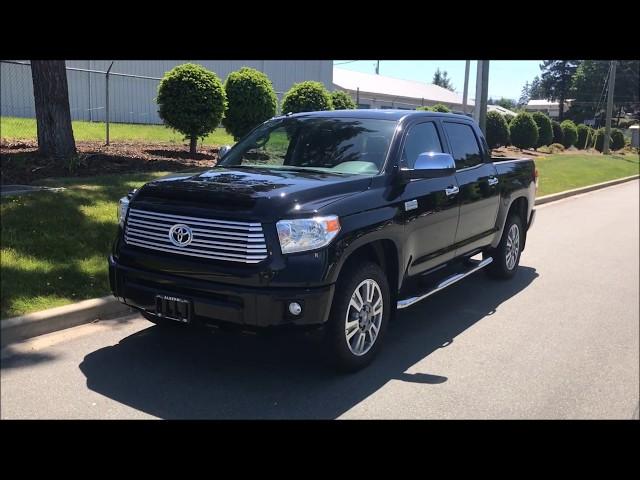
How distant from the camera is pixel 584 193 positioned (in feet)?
63.9

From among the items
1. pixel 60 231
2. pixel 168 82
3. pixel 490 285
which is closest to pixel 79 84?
pixel 168 82

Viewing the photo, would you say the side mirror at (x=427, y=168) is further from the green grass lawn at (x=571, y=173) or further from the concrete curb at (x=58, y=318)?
the green grass lawn at (x=571, y=173)

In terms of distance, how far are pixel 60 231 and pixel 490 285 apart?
5.04m

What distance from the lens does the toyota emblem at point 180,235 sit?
417cm

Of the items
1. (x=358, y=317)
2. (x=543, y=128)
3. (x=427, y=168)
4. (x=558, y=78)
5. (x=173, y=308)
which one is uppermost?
(x=558, y=78)

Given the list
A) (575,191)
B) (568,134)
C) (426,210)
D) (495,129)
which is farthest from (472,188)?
(568,134)

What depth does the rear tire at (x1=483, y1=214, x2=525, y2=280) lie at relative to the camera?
743 centimetres

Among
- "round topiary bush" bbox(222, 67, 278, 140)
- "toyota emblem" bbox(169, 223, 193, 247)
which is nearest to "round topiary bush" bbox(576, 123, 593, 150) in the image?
"round topiary bush" bbox(222, 67, 278, 140)

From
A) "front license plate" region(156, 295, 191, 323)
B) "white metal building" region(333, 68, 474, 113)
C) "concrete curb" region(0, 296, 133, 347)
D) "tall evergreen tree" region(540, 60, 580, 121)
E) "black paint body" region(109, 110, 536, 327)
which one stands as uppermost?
"tall evergreen tree" region(540, 60, 580, 121)

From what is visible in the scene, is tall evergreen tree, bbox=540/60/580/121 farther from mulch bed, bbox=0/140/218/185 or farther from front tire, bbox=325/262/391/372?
front tire, bbox=325/262/391/372

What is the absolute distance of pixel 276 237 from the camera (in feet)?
13.1

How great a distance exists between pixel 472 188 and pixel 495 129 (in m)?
23.0

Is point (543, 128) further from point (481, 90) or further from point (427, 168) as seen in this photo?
point (427, 168)

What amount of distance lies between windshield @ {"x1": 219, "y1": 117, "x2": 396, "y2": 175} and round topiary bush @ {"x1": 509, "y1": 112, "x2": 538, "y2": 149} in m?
28.0
